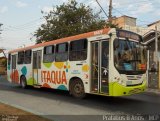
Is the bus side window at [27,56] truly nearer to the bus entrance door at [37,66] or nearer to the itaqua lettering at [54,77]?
the bus entrance door at [37,66]

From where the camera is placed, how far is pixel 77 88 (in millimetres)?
14586

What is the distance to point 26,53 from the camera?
67.5ft

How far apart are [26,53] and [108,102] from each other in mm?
8742

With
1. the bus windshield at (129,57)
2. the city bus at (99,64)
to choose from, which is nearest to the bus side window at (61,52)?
the city bus at (99,64)

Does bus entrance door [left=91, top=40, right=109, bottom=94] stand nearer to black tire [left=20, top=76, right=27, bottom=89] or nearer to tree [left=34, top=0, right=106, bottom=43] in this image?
black tire [left=20, top=76, right=27, bottom=89]

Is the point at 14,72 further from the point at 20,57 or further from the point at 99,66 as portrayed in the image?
the point at 99,66

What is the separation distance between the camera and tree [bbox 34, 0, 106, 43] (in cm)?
3177

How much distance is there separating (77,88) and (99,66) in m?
2.10

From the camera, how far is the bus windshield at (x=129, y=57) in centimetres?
1236

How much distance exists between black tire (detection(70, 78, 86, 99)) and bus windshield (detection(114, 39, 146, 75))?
258 cm

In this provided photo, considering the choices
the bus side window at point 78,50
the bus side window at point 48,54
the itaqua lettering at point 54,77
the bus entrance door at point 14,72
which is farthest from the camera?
the bus entrance door at point 14,72

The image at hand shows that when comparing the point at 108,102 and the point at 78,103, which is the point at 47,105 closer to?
the point at 78,103

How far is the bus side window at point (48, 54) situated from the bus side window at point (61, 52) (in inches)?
21.8

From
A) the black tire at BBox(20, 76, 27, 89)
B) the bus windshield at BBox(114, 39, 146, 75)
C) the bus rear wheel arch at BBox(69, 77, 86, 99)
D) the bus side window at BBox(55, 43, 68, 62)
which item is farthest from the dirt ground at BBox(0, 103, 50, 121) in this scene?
the black tire at BBox(20, 76, 27, 89)
